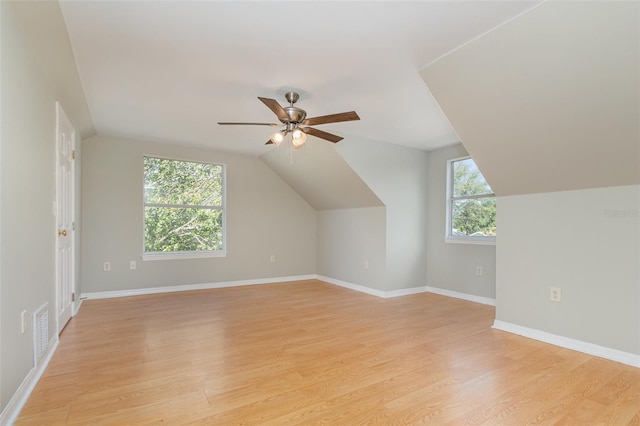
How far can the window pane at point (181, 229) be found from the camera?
4801 millimetres

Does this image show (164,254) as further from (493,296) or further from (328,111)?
(493,296)

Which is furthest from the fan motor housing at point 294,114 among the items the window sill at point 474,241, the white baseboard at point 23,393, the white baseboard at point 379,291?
the window sill at point 474,241

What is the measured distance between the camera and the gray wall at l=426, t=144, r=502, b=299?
4.26 metres

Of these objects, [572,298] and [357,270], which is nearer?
[572,298]

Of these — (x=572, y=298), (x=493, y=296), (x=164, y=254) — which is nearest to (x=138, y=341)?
(x=164, y=254)

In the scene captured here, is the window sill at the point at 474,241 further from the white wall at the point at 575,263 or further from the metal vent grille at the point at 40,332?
the metal vent grille at the point at 40,332

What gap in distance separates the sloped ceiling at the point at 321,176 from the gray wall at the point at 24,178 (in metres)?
2.77

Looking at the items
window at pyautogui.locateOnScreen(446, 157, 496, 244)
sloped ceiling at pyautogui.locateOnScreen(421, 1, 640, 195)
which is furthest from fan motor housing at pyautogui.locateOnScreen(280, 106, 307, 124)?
window at pyautogui.locateOnScreen(446, 157, 496, 244)

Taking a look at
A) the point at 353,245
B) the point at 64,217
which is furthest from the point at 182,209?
the point at 353,245

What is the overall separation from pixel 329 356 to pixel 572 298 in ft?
6.93

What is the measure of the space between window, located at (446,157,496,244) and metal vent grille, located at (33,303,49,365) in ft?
14.8

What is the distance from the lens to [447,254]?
474 cm

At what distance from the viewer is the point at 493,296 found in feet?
13.7

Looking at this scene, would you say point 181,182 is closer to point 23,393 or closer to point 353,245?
point 353,245
